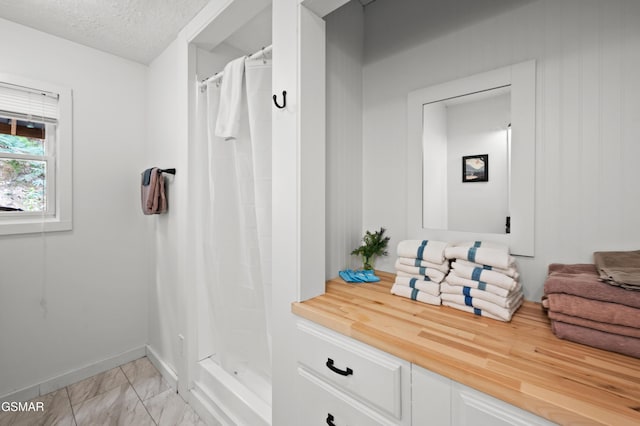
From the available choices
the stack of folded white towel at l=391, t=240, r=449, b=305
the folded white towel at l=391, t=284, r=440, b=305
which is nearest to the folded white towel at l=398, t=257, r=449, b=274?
the stack of folded white towel at l=391, t=240, r=449, b=305

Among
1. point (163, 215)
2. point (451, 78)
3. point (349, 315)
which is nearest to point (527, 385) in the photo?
point (349, 315)

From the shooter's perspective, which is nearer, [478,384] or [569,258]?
[478,384]

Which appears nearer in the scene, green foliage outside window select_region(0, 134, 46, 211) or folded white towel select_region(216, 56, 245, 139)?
folded white towel select_region(216, 56, 245, 139)

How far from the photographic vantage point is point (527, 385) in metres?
0.62

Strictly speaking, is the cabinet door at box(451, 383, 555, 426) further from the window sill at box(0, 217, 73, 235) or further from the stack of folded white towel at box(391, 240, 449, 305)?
the window sill at box(0, 217, 73, 235)

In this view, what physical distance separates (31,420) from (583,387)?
2697 mm

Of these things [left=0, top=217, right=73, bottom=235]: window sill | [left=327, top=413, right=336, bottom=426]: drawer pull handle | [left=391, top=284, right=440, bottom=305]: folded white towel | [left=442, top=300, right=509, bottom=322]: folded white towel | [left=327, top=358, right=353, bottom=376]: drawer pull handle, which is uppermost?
[left=0, top=217, right=73, bottom=235]: window sill

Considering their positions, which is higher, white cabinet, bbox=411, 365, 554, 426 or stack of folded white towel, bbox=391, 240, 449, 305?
stack of folded white towel, bbox=391, 240, 449, 305

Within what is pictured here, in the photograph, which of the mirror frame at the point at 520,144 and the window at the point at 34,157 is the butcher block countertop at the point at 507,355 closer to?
the mirror frame at the point at 520,144

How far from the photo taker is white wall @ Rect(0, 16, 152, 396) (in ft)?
6.08

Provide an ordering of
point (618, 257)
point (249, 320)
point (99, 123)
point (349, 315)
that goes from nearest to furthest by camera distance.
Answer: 1. point (618, 257)
2. point (349, 315)
3. point (249, 320)
4. point (99, 123)

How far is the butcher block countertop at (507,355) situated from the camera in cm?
58

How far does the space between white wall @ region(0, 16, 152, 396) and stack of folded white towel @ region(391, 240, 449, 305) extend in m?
2.13

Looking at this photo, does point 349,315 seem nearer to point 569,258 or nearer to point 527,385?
point 527,385
